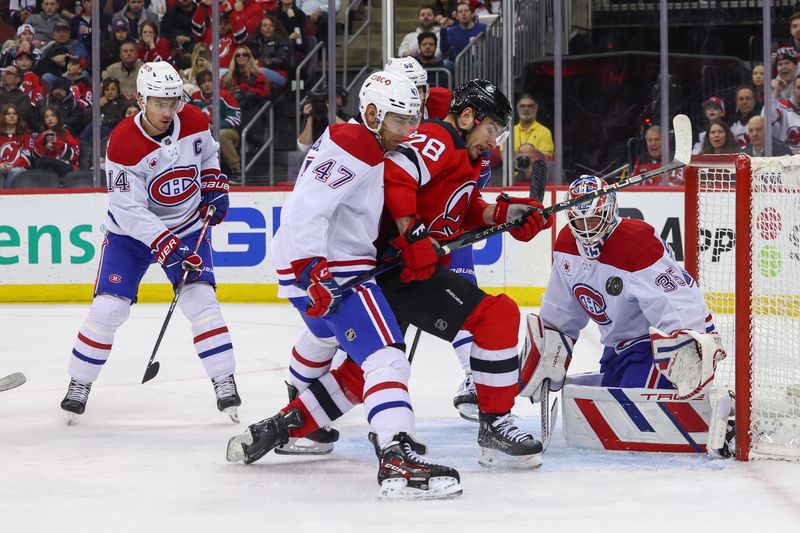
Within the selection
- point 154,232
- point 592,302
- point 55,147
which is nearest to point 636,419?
point 592,302

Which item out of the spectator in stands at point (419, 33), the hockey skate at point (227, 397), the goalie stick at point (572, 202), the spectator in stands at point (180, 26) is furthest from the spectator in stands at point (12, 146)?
the goalie stick at point (572, 202)

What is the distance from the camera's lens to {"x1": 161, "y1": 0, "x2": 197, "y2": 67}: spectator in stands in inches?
282

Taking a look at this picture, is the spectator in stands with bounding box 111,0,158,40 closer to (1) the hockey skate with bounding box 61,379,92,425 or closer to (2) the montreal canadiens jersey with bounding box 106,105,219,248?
(2) the montreal canadiens jersey with bounding box 106,105,219,248

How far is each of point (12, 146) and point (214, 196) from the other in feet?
12.2

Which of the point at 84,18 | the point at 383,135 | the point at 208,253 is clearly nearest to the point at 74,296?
the point at 84,18

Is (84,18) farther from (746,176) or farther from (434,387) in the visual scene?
(746,176)

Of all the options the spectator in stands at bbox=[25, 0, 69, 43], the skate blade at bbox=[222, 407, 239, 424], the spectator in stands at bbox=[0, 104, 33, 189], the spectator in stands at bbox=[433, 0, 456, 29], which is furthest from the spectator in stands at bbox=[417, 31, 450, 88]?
the skate blade at bbox=[222, 407, 239, 424]

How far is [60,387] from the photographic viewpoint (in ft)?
14.0

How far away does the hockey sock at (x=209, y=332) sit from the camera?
12.2 ft

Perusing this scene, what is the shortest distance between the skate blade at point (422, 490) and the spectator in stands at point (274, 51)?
4.91m

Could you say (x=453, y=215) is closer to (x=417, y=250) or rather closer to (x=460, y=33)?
(x=417, y=250)

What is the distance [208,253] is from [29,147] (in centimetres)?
375

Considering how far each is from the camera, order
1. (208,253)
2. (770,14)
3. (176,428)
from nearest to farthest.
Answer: (176,428), (208,253), (770,14)

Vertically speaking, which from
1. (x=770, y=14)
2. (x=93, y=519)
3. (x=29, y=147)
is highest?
(x=770, y=14)
